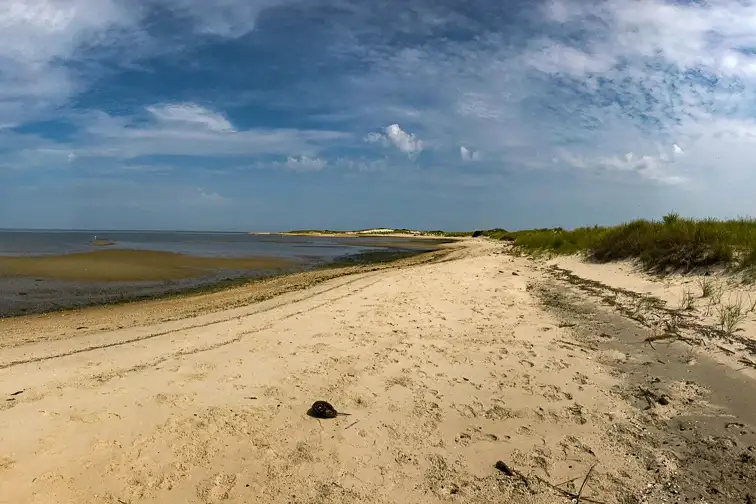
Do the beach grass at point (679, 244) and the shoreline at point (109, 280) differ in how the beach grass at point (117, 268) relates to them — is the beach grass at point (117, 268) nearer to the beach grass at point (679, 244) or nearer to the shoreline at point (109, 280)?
the shoreline at point (109, 280)

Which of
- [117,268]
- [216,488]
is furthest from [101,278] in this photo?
[216,488]

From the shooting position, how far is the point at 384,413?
425 centimetres

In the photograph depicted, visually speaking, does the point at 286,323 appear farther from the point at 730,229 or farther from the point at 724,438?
the point at 730,229

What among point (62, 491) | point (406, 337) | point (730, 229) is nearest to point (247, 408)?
point (62, 491)

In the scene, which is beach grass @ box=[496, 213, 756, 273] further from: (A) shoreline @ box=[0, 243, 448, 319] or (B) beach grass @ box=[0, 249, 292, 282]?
(B) beach grass @ box=[0, 249, 292, 282]

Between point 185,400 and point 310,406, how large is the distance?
1.20 m

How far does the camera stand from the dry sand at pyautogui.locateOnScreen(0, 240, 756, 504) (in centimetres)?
313

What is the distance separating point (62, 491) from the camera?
3.02 metres

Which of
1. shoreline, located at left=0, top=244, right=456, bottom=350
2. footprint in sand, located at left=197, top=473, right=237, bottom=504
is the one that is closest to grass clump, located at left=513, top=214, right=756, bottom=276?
footprint in sand, located at left=197, top=473, right=237, bottom=504

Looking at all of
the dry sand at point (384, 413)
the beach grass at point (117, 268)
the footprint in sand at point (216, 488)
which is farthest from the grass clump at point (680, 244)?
the beach grass at point (117, 268)

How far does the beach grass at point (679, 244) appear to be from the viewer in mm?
9859

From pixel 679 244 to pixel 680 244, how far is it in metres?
0.03

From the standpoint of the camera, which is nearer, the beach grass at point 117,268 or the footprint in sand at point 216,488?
the footprint in sand at point 216,488

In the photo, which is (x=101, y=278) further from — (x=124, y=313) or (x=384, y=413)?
(x=384, y=413)
